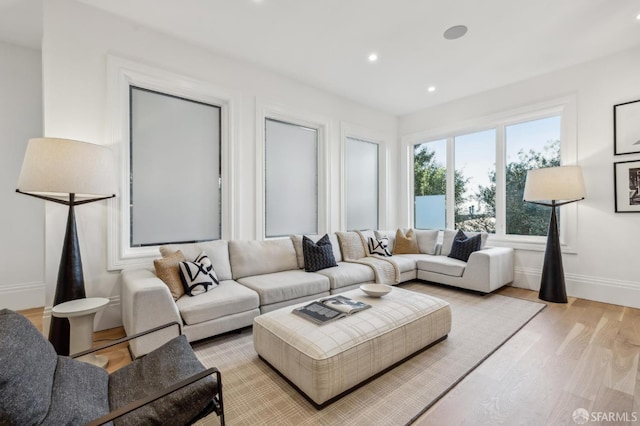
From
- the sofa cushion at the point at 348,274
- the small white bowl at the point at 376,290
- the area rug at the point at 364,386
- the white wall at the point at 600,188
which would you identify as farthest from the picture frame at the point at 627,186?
the small white bowl at the point at 376,290

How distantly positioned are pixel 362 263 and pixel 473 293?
160 cm

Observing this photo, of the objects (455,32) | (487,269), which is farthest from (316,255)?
(455,32)

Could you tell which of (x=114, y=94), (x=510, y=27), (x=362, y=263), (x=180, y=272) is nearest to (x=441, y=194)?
(x=362, y=263)

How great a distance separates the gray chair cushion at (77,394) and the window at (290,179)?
2867 millimetres

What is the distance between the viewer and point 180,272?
8.82ft

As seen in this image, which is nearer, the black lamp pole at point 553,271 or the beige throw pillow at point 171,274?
the beige throw pillow at point 171,274

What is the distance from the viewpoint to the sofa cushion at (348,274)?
340 centimetres

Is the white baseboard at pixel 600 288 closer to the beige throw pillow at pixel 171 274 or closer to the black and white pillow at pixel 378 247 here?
the black and white pillow at pixel 378 247

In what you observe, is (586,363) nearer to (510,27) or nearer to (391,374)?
(391,374)

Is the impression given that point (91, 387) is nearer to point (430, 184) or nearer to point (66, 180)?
point (66, 180)

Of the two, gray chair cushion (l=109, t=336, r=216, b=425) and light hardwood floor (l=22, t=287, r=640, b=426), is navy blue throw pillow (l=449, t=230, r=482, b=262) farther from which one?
gray chair cushion (l=109, t=336, r=216, b=425)

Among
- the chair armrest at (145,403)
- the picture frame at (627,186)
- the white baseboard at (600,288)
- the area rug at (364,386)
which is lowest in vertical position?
the area rug at (364,386)

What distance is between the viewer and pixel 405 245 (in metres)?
4.88

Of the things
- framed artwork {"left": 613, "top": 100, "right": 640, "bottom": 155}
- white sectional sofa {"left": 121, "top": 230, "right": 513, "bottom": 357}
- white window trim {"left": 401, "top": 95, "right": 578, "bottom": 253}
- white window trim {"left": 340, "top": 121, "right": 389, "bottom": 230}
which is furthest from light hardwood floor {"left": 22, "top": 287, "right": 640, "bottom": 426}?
white window trim {"left": 340, "top": 121, "right": 389, "bottom": 230}
